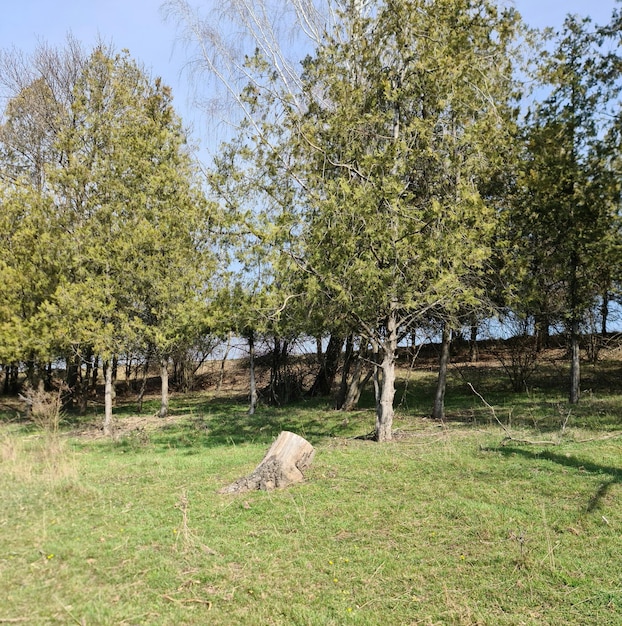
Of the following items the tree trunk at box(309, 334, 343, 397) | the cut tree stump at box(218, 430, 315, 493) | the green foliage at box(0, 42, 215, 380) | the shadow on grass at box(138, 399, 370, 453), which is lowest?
the shadow on grass at box(138, 399, 370, 453)

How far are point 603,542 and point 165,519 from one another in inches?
177

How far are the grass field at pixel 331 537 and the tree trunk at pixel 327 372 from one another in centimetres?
914

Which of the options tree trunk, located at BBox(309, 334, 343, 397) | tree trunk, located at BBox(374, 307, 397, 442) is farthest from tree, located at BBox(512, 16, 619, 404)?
tree trunk, located at BBox(309, 334, 343, 397)

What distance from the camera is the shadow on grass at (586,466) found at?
602 centimetres

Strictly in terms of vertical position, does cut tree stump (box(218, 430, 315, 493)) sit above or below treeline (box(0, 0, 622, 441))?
below

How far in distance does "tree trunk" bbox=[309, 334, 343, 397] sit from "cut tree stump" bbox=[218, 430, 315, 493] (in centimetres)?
1070

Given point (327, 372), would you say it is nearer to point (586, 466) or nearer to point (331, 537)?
point (586, 466)

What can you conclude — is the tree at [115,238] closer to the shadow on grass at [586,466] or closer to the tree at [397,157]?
the tree at [397,157]

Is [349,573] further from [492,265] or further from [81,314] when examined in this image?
[81,314]

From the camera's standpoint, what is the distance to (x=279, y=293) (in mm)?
9727

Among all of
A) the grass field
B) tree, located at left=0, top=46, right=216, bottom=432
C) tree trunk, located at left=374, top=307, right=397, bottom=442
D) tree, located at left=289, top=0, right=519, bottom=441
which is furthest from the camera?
tree, located at left=0, top=46, right=216, bottom=432

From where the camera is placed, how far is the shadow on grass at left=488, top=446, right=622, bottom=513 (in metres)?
6.02

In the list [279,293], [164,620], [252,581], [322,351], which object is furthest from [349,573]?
[322,351]

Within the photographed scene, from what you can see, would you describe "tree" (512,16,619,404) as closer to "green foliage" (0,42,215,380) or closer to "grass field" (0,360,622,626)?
"grass field" (0,360,622,626)
